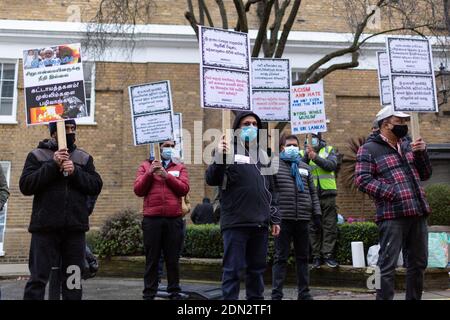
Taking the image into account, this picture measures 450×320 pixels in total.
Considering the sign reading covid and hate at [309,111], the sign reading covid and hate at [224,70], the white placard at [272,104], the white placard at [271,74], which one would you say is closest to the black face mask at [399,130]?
the sign reading covid and hate at [224,70]

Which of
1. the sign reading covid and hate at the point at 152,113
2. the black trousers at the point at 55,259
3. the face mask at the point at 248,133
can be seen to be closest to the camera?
the black trousers at the point at 55,259

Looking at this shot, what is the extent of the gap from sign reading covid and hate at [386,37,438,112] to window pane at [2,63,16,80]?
38.2 feet

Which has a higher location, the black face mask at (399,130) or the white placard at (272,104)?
the white placard at (272,104)

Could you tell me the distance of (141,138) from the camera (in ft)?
21.1

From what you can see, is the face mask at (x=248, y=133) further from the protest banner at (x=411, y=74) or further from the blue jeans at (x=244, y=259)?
the protest banner at (x=411, y=74)

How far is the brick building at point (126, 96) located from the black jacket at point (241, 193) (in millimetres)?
8271

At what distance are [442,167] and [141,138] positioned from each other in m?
10.8

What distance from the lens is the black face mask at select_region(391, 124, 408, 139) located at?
5145mm

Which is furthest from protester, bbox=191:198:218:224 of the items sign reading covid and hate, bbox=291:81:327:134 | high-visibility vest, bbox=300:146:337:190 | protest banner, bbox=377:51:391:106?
protest banner, bbox=377:51:391:106

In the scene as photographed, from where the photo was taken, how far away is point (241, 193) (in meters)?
4.91

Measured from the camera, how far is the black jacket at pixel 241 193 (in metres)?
4.83

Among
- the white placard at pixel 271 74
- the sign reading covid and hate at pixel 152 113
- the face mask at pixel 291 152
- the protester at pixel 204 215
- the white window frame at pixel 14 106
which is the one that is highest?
the white window frame at pixel 14 106

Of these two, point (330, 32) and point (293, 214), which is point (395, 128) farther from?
point (330, 32)

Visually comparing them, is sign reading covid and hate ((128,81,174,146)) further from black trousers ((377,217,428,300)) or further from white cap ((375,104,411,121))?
black trousers ((377,217,428,300))
